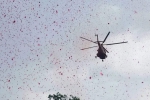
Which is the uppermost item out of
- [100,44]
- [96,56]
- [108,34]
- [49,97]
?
[49,97]

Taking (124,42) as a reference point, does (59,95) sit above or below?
above

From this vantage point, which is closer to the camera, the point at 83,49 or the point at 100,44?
the point at 100,44

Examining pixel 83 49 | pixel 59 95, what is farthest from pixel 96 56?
pixel 59 95

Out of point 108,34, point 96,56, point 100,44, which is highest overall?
point 108,34

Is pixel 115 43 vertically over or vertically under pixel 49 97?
under

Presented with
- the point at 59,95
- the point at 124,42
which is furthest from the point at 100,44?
the point at 59,95

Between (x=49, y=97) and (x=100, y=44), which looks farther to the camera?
(x=49, y=97)

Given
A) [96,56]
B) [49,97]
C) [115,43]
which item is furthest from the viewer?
[49,97]

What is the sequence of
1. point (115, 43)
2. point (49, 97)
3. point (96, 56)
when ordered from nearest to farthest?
point (96, 56) → point (115, 43) → point (49, 97)

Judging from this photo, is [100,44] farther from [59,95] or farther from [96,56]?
[59,95]
